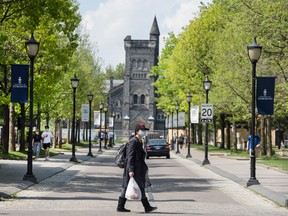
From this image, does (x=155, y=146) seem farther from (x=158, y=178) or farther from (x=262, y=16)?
(x=158, y=178)

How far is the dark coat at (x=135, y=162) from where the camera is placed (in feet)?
43.9

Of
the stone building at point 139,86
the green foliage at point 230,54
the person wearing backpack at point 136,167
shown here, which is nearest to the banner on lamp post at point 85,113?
the green foliage at point 230,54

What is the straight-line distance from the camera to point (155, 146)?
47.4 meters

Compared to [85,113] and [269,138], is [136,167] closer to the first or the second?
[269,138]

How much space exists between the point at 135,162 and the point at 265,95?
30.2ft

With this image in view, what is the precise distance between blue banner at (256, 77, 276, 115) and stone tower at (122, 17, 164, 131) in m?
124

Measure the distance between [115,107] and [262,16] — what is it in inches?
4851

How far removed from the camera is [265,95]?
2169cm

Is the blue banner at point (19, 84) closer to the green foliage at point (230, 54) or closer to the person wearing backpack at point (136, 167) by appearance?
the person wearing backpack at point (136, 167)

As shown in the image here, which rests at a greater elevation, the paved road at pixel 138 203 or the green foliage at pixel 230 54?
the green foliage at pixel 230 54

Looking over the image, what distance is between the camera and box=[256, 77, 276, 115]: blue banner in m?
21.6

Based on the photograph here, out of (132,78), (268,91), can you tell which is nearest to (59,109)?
(268,91)

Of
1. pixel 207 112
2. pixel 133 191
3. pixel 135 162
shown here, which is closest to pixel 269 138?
pixel 207 112

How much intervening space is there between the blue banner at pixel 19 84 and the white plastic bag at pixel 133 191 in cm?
907
